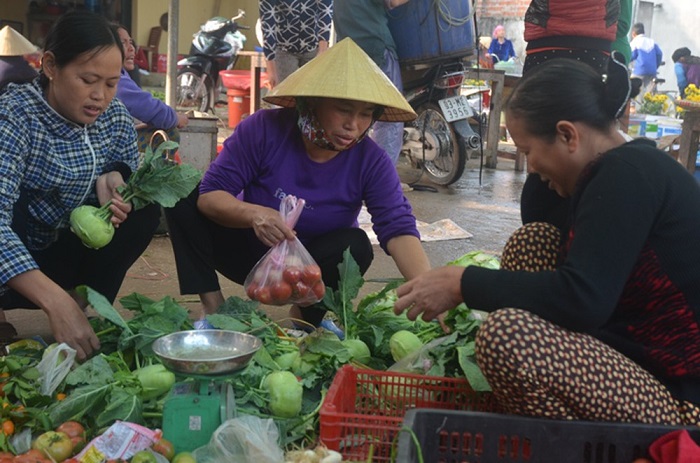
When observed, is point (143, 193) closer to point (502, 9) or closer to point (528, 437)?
point (528, 437)

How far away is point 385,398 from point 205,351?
1.67ft

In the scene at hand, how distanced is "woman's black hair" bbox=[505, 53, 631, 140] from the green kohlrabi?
1.30 metres

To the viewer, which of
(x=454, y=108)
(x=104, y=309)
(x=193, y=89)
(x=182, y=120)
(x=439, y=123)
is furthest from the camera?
(x=193, y=89)

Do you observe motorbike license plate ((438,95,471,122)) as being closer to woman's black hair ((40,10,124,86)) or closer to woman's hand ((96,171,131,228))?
woman's hand ((96,171,131,228))

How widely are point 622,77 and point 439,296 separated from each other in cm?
68

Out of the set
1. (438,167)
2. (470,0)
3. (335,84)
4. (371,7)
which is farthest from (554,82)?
(438,167)

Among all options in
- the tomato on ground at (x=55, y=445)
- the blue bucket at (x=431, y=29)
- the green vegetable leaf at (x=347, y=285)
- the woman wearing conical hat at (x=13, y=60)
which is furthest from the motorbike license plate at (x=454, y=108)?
the tomato on ground at (x=55, y=445)

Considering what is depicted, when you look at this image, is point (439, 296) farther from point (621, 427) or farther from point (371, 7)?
point (371, 7)

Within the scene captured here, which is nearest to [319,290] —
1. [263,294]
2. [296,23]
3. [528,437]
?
[263,294]

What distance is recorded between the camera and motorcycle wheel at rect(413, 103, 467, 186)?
695cm

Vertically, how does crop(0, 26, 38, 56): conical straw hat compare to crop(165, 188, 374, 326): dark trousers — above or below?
above

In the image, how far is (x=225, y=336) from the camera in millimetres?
2094

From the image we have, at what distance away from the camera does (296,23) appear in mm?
5012

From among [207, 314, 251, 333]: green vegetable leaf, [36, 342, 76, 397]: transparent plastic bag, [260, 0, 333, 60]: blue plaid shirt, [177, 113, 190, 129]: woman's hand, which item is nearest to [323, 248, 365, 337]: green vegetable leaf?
[207, 314, 251, 333]: green vegetable leaf
